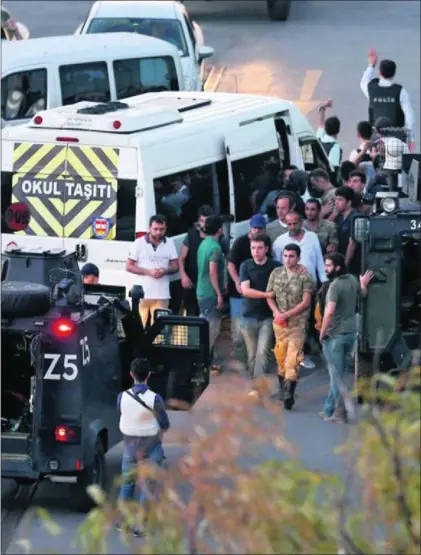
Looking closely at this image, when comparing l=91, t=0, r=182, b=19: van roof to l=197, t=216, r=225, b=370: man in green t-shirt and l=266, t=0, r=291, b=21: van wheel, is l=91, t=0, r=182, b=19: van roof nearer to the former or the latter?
l=266, t=0, r=291, b=21: van wheel

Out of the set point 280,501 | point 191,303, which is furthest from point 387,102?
point 280,501

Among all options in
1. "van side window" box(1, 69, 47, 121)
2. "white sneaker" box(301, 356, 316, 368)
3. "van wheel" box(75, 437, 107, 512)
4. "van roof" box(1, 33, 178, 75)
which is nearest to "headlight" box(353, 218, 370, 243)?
"white sneaker" box(301, 356, 316, 368)

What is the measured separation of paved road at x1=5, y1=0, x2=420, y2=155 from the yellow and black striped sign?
9.32 m

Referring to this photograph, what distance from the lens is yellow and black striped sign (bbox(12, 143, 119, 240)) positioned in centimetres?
1343

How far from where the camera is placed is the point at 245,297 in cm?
1280

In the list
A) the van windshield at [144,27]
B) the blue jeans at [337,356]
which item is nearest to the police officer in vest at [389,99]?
the van windshield at [144,27]

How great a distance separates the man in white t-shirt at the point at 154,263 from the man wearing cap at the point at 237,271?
1.89 feet

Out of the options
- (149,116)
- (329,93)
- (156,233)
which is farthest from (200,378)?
(329,93)

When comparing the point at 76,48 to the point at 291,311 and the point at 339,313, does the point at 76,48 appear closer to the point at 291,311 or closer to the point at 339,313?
the point at 291,311

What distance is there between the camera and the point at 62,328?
9609mm

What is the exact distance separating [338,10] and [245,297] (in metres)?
21.0

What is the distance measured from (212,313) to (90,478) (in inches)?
147

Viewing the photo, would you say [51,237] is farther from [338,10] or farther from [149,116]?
[338,10]

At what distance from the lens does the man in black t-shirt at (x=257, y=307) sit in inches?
501
